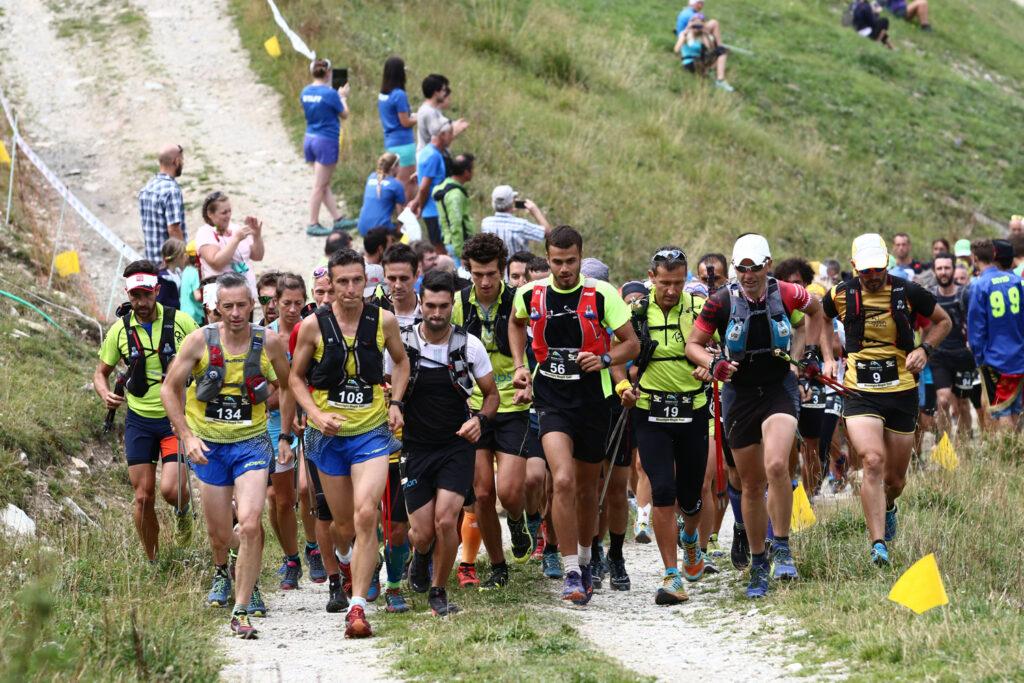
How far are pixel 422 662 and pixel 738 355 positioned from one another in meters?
2.95

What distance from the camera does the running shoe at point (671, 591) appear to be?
24.9ft

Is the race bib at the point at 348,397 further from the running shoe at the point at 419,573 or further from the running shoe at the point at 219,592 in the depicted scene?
the running shoe at the point at 219,592

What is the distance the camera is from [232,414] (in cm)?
711

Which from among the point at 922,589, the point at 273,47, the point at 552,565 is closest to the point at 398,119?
the point at 273,47

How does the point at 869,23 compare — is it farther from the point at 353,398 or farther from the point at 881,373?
the point at 353,398

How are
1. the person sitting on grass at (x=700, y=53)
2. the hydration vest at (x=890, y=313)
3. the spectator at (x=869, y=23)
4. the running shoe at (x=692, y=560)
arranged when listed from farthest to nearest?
the spectator at (x=869, y=23) → the person sitting on grass at (x=700, y=53) → the running shoe at (x=692, y=560) → the hydration vest at (x=890, y=313)

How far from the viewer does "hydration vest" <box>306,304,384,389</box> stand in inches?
275

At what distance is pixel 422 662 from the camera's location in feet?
19.7

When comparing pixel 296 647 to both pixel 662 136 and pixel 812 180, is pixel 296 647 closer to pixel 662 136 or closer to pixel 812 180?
pixel 662 136

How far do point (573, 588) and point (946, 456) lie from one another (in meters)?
4.24

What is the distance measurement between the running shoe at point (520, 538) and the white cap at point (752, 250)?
7.82 ft

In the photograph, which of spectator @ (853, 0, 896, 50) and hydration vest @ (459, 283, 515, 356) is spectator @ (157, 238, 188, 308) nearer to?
hydration vest @ (459, 283, 515, 356)

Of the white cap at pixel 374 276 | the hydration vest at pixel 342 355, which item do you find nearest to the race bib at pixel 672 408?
the hydration vest at pixel 342 355

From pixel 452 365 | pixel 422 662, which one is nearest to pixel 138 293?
pixel 452 365
